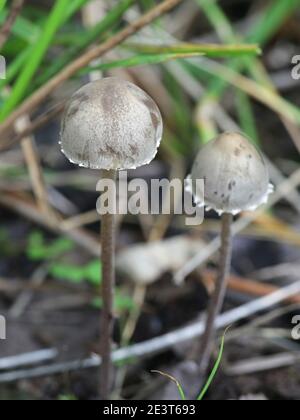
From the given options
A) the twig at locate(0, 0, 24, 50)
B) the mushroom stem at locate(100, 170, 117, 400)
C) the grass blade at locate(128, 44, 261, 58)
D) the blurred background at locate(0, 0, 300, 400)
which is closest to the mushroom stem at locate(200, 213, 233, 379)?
the blurred background at locate(0, 0, 300, 400)

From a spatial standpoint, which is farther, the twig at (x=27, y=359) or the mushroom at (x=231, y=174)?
the twig at (x=27, y=359)

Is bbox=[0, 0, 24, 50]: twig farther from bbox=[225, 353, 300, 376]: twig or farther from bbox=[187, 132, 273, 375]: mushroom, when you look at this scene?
bbox=[225, 353, 300, 376]: twig

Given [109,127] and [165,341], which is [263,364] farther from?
[109,127]

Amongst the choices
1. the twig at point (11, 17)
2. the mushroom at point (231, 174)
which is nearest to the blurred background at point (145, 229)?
the twig at point (11, 17)

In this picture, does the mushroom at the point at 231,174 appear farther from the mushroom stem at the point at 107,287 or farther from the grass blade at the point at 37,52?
the grass blade at the point at 37,52

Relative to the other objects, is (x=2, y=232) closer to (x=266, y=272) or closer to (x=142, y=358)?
(x=142, y=358)
